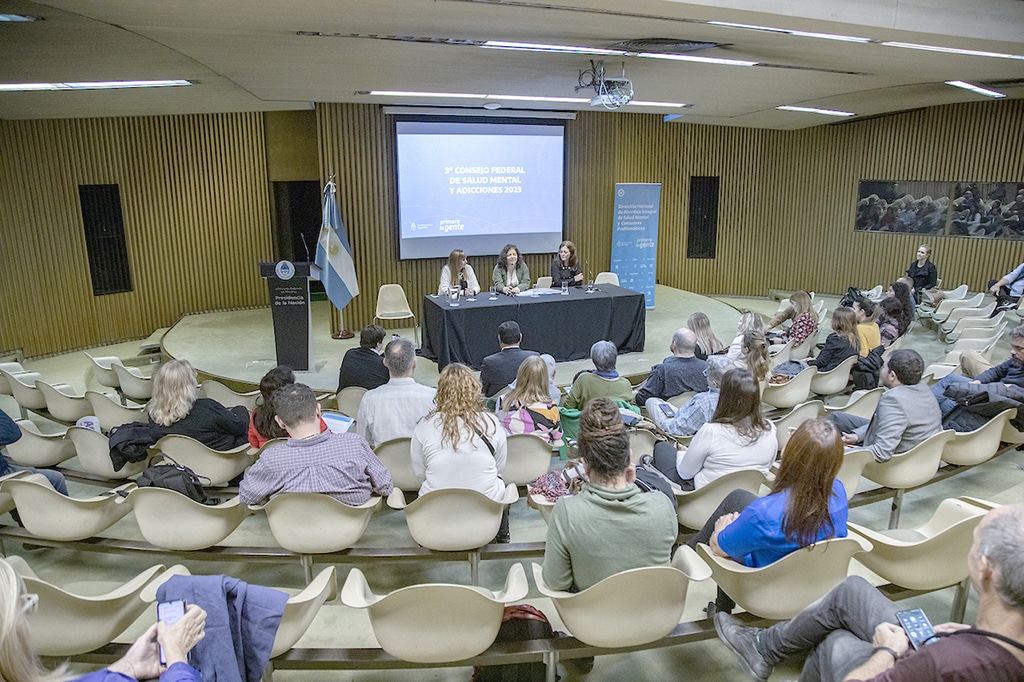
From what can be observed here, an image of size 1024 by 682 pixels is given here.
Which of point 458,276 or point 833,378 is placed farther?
point 458,276

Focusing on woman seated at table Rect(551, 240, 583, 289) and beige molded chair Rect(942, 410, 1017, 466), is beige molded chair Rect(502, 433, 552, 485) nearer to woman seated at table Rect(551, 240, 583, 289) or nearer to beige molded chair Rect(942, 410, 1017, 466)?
beige molded chair Rect(942, 410, 1017, 466)

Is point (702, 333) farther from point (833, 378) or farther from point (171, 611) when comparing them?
point (171, 611)

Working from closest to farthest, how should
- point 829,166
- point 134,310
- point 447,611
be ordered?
point 447,611
point 134,310
point 829,166

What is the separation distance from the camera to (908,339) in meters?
9.89

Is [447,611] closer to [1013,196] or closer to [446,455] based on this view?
[446,455]

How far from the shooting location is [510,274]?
8.41 m

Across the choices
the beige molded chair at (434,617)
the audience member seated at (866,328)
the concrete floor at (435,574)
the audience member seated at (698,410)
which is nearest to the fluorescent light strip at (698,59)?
the audience member seated at (866,328)

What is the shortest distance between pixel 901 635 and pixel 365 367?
4.08 meters

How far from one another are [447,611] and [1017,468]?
189 inches

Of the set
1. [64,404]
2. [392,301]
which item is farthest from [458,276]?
[64,404]

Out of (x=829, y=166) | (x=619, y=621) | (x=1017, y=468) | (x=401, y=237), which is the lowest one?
(x=1017, y=468)

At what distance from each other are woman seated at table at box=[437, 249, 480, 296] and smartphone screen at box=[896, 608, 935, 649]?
252 inches

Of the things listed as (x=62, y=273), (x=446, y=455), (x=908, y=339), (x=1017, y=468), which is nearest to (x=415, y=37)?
(x=446, y=455)

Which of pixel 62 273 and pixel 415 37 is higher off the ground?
pixel 415 37
